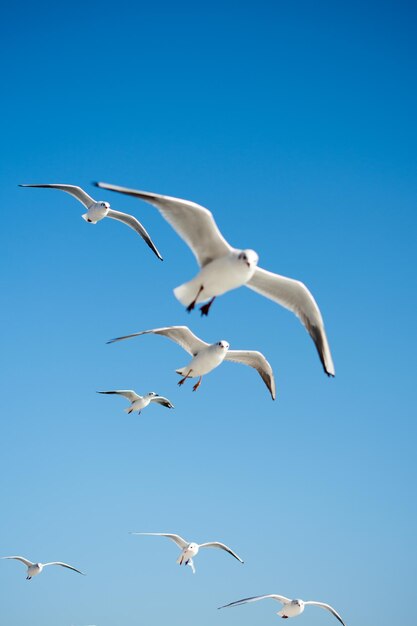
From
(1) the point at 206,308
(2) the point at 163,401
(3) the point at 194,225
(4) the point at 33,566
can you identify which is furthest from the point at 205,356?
(4) the point at 33,566

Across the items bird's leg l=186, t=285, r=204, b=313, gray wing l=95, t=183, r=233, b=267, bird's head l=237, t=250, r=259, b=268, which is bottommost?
bird's leg l=186, t=285, r=204, b=313

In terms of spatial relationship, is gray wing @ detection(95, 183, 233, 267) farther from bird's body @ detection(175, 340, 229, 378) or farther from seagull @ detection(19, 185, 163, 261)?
seagull @ detection(19, 185, 163, 261)

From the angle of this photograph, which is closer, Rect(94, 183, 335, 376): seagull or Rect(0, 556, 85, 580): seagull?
Rect(94, 183, 335, 376): seagull

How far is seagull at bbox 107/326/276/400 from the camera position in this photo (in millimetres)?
17484

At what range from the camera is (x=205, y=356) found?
1755 centimetres

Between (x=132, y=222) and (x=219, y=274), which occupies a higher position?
(x=132, y=222)

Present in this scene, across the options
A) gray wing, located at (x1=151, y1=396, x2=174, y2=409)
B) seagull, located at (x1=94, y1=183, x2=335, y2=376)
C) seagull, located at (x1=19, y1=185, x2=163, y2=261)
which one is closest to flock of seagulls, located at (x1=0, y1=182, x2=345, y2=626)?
seagull, located at (x1=94, y1=183, x2=335, y2=376)

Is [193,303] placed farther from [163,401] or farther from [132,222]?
[163,401]

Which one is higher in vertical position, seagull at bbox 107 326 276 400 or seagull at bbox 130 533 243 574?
seagull at bbox 107 326 276 400

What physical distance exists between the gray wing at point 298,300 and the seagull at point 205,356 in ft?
11.1

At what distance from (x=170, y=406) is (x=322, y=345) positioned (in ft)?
42.0

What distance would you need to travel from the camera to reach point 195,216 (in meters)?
12.1

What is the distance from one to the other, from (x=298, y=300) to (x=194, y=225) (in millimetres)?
2829

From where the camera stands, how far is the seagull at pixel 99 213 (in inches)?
886
